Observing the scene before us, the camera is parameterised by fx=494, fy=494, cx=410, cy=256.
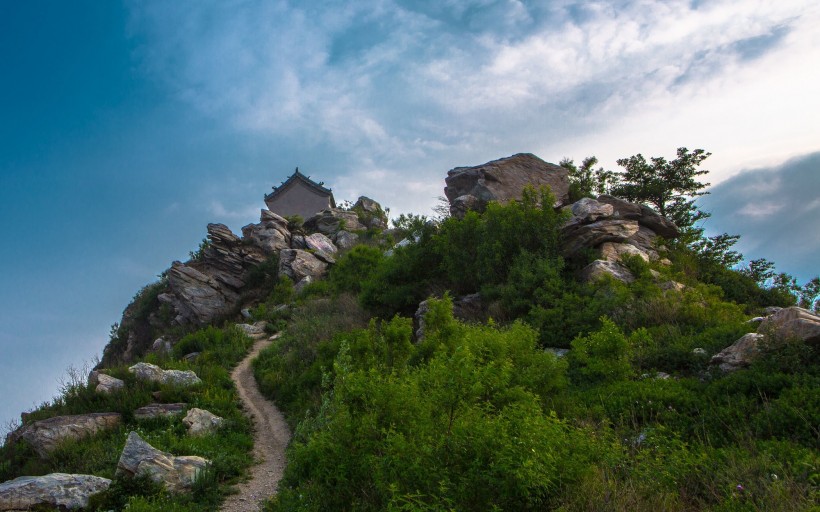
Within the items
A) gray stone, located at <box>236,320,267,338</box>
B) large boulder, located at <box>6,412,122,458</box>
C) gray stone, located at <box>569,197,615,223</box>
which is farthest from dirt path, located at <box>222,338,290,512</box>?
gray stone, located at <box>569,197,615,223</box>

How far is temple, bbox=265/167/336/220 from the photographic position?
4809 cm

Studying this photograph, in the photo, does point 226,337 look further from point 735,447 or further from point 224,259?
point 735,447

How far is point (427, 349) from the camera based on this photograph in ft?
29.3

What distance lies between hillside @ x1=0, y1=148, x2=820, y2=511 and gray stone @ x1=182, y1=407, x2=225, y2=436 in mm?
280

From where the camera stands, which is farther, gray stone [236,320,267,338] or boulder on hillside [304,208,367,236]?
boulder on hillside [304,208,367,236]

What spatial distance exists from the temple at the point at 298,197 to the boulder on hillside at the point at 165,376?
33637 mm

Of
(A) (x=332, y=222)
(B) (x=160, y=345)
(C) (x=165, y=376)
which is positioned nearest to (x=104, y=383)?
(C) (x=165, y=376)

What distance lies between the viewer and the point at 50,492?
781 cm

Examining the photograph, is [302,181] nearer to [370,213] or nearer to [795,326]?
[370,213]

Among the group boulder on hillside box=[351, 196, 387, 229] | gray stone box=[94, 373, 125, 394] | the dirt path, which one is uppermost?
boulder on hillside box=[351, 196, 387, 229]

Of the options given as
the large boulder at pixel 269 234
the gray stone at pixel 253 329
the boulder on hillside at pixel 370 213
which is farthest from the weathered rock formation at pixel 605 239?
the boulder on hillside at pixel 370 213

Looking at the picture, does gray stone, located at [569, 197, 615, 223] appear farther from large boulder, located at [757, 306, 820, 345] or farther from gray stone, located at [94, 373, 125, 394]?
gray stone, located at [94, 373, 125, 394]

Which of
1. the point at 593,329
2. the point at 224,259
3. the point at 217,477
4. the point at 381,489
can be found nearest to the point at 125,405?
the point at 217,477

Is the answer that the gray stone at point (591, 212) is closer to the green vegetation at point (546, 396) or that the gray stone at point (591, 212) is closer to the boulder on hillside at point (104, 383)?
the green vegetation at point (546, 396)
